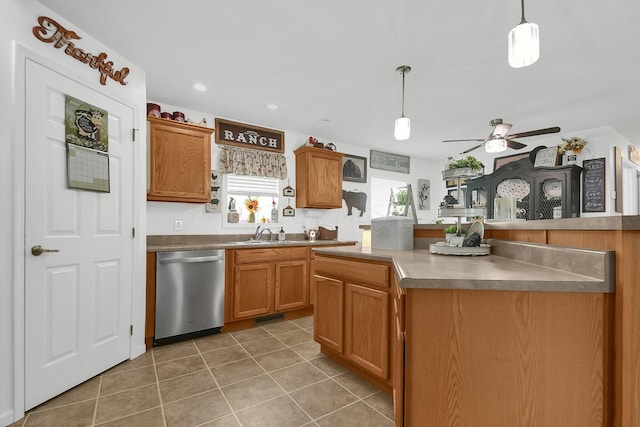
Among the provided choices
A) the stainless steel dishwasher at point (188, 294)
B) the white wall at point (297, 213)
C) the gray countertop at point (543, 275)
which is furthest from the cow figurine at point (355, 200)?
the gray countertop at point (543, 275)

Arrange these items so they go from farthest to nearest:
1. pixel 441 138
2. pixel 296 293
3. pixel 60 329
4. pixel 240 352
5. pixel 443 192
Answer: pixel 443 192, pixel 441 138, pixel 296 293, pixel 240 352, pixel 60 329

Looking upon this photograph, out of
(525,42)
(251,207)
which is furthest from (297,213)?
(525,42)

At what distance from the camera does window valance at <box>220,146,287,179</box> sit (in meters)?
3.85

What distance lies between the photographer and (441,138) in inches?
192

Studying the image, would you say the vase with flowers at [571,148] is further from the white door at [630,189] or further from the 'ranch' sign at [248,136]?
the 'ranch' sign at [248,136]

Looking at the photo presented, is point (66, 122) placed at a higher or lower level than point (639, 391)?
higher

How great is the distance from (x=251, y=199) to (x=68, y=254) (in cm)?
232

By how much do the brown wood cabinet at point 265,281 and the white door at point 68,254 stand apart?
99 cm

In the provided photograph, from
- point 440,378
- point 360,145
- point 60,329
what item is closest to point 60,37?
point 60,329

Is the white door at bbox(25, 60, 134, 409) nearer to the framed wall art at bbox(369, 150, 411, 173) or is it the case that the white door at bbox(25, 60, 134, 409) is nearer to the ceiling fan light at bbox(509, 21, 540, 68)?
the ceiling fan light at bbox(509, 21, 540, 68)

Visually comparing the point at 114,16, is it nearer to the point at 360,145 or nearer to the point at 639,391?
the point at 639,391

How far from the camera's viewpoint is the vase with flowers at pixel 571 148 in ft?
14.4

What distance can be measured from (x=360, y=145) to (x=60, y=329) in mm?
4666

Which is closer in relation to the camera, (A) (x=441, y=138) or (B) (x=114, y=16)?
(B) (x=114, y=16)
